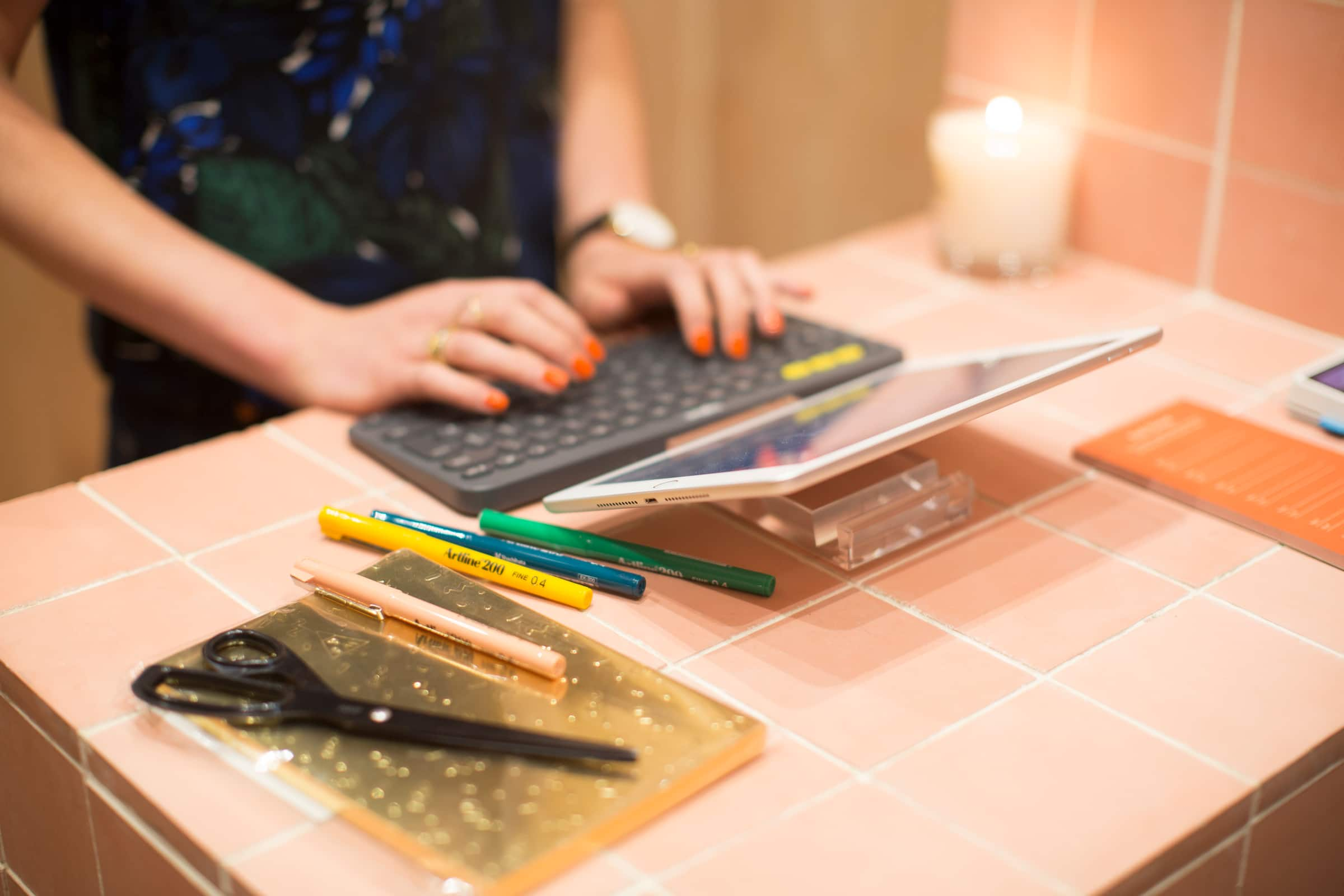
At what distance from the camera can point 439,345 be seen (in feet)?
2.54

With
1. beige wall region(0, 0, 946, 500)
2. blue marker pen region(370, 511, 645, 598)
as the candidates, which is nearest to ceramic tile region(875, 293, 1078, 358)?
blue marker pen region(370, 511, 645, 598)

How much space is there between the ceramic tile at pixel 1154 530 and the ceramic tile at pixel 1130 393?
8 centimetres

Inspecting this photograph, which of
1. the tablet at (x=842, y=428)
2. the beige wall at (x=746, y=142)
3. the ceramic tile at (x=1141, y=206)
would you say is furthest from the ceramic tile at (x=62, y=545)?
the beige wall at (x=746, y=142)

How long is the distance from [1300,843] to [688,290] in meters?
0.49

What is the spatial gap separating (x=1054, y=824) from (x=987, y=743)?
0.16ft

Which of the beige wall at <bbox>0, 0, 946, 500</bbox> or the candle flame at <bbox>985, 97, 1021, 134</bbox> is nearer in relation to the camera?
the candle flame at <bbox>985, 97, 1021, 134</bbox>

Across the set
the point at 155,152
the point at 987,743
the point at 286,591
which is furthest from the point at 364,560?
the point at 155,152

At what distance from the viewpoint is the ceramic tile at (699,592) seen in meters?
0.58

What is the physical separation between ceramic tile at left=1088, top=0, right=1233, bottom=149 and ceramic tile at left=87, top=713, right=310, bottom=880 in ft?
2.51

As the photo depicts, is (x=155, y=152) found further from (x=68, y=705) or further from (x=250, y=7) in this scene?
(x=68, y=705)

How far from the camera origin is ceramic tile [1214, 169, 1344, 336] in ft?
2.81

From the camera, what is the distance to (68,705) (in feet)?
1.73

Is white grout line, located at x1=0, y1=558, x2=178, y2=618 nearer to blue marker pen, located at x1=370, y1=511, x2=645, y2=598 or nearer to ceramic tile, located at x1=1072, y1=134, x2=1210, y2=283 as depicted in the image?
blue marker pen, located at x1=370, y1=511, x2=645, y2=598

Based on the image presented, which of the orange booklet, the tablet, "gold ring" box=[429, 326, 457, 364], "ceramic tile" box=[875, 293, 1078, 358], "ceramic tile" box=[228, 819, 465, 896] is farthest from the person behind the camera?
"ceramic tile" box=[875, 293, 1078, 358]
